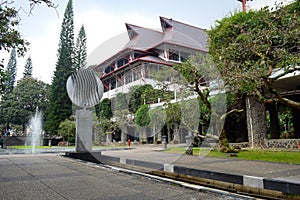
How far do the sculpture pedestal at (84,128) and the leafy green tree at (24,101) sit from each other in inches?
1155

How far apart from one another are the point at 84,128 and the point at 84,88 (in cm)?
121

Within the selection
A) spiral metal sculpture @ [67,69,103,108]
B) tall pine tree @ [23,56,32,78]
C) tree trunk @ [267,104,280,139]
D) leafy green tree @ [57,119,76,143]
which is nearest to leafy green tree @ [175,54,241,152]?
spiral metal sculpture @ [67,69,103,108]

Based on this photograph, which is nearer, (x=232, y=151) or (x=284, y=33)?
(x=284, y=33)

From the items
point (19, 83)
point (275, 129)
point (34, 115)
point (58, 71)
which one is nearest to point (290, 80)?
point (275, 129)

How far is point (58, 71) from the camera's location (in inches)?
1169

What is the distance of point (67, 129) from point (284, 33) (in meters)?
20.4

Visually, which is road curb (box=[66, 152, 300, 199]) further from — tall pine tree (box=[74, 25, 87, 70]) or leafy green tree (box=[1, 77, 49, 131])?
leafy green tree (box=[1, 77, 49, 131])

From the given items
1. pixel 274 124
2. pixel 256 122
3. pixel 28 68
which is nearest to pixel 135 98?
pixel 256 122

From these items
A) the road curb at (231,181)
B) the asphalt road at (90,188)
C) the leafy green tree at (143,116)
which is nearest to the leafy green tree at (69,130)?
the leafy green tree at (143,116)

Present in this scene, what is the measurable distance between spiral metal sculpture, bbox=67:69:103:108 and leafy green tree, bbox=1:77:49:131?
29.7m

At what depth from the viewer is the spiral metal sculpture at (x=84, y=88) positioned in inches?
265

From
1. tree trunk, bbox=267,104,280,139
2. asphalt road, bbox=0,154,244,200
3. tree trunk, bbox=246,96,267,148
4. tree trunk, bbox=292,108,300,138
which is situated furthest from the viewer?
tree trunk, bbox=267,104,280,139

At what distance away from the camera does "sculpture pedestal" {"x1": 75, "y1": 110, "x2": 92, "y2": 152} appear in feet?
23.4

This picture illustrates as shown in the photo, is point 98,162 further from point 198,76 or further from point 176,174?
point 198,76
